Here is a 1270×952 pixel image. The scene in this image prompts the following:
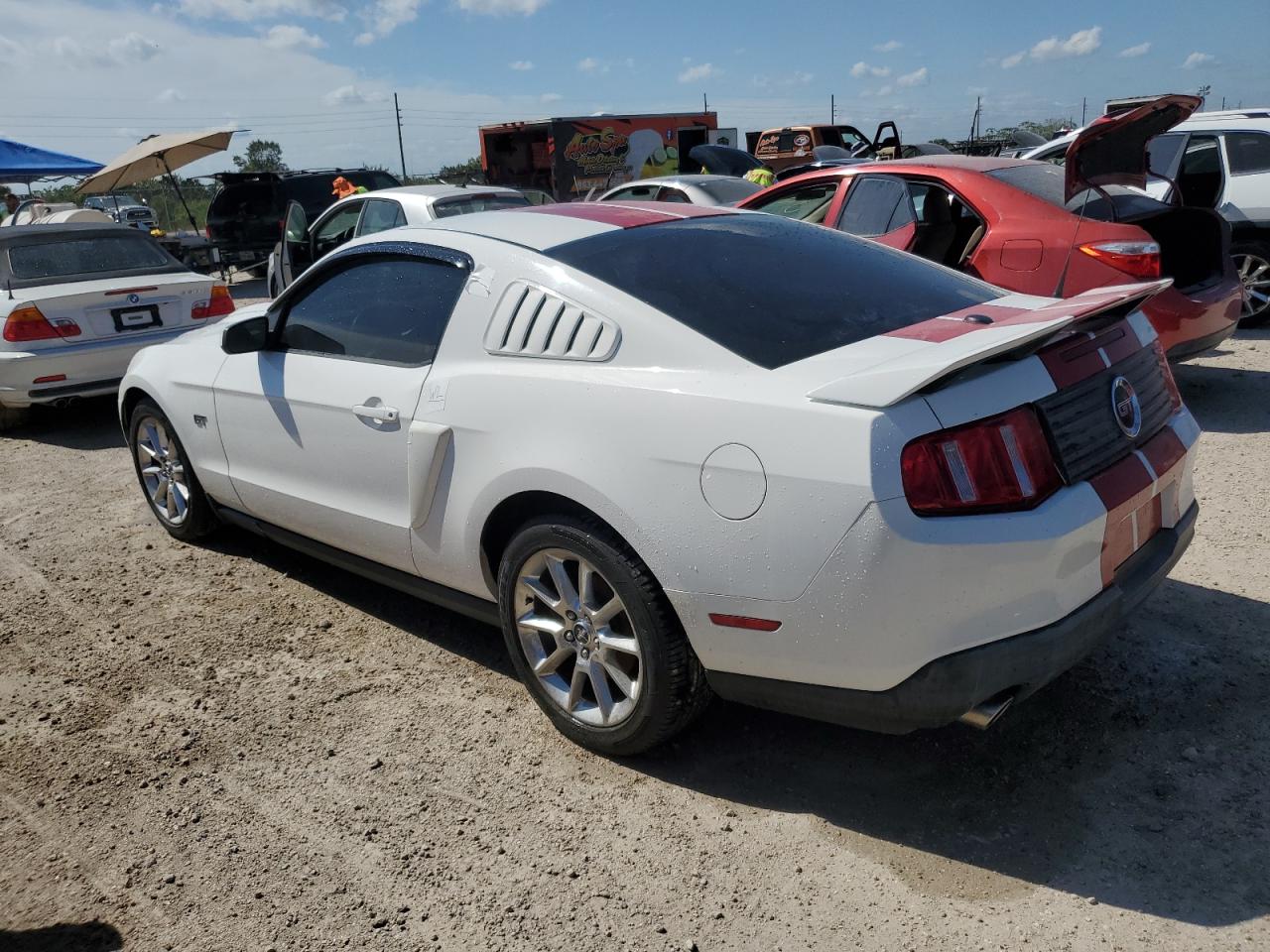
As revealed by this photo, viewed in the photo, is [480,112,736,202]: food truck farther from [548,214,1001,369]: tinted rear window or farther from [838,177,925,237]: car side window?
[548,214,1001,369]: tinted rear window

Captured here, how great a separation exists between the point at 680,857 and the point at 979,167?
502cm

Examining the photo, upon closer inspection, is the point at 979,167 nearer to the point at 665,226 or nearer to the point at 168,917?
the point at 665,226

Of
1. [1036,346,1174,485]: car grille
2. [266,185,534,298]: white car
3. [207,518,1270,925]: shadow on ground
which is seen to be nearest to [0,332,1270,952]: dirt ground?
[207,518,1270,925]: shadow on ground

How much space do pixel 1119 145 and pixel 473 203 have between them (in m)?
5.42

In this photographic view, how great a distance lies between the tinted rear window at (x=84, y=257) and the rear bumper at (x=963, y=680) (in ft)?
24.0

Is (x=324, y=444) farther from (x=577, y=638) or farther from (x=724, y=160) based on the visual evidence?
(x=724, y=160)

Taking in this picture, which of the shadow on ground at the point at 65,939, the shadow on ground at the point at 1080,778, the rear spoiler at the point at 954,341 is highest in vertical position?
the rear spoiler at the point at 954,341

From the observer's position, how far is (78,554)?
517 cm

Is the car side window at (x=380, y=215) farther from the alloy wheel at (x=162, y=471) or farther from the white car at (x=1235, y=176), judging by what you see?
the white car at (x=1235, y=176)

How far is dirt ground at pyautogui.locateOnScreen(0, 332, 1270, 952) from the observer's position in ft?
7.84

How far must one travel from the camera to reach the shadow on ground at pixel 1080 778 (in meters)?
2.42

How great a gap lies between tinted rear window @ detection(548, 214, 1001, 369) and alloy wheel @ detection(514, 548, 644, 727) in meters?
0.80

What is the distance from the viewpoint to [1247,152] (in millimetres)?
8398

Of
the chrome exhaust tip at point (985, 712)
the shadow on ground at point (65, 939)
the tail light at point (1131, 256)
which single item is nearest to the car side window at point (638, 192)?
the tail light at point (1131, 256)
